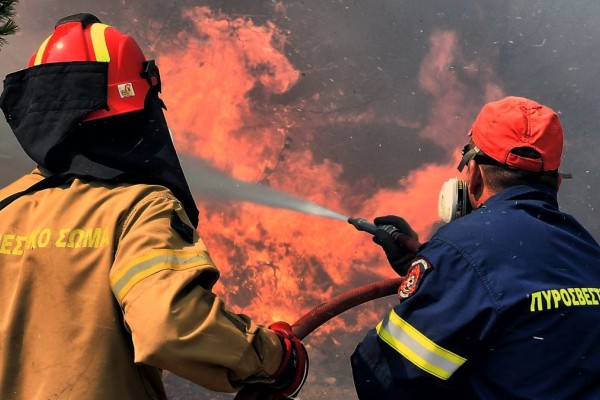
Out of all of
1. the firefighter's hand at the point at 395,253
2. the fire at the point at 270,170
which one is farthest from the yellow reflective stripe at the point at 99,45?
the fire at the point at 270,170

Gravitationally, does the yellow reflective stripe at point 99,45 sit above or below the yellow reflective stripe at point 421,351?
above

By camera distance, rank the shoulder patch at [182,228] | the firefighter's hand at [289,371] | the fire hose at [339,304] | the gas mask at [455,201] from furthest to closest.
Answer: the gas mask at [455,201], the fire hose at [339,304], the firefighter's hand at [289,371], the shoulder patch at [182,228]

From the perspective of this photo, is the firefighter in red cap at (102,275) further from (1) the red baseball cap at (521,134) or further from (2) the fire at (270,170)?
(2) the fire at (270,170)

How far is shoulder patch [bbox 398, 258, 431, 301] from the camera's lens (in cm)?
199

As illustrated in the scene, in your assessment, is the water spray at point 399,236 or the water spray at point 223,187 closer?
the water spray at point 399,236

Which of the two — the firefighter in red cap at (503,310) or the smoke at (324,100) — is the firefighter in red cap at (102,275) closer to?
the firefighter in red cap at (503,310)

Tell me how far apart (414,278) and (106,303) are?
1176mm

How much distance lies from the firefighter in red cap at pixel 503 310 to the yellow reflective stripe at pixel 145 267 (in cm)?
90

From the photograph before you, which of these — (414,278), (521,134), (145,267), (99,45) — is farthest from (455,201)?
(99,45)

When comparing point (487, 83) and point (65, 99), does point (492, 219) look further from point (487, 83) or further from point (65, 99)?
point (487, 83)

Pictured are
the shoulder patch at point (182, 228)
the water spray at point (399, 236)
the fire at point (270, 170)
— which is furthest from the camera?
the fire at point (270, 170)

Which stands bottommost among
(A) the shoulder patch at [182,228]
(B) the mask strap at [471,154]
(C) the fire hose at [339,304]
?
(C) the fire hose at [339,304]

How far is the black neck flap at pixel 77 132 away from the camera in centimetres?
206

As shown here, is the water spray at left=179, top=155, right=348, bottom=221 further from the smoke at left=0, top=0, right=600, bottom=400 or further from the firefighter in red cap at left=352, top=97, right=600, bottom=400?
the firefighter in red cap at left=352, top=97, right=600, bottom=400
